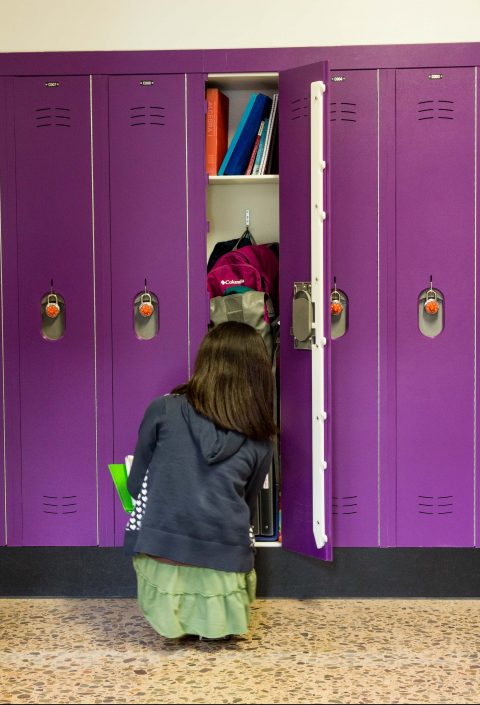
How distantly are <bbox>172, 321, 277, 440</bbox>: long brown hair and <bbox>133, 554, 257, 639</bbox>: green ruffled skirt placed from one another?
1.66 feet

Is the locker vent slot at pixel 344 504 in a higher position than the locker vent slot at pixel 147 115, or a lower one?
lower

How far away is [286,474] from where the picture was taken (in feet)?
11.4

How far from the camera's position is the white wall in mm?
3545

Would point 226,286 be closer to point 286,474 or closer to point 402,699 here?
point 286,474

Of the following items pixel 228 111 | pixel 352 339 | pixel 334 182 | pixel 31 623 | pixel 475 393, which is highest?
pixel 228 111

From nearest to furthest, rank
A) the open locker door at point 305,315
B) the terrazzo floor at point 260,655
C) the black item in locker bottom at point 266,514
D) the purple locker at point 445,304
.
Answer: the terrazzo floor at point 260,655 < the open locker door at point 305,315 < the purple locker at point 445,304 < the black item in locker bottom at point 266,514

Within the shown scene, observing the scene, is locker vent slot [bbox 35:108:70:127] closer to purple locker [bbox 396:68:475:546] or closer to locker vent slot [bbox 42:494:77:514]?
purple locker [bbox 396:68:475:546]

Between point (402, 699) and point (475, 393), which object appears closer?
point (402, 699)

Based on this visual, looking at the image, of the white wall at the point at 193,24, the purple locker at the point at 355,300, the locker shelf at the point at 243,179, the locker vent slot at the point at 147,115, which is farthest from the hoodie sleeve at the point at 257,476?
the white wall at the point at 193,24

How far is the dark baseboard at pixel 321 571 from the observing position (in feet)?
11.6

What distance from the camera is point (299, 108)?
3361 mm

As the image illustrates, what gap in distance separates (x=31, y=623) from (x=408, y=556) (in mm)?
1473

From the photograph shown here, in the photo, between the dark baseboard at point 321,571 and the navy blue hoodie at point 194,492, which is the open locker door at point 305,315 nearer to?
the dark baseboard at point 321,571

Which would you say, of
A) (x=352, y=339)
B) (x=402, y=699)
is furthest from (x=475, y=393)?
(x=402, y=699)
